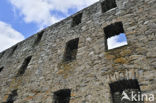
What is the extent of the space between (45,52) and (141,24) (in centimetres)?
526

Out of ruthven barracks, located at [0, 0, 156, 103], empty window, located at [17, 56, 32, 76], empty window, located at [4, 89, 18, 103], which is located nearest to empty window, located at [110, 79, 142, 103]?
ruthven barracks, located at [0, 0, 156, 103]

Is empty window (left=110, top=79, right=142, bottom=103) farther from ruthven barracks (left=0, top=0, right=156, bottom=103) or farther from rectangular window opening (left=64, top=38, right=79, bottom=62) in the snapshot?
rectangular window opening (left=64, top=38, right=79, bottom=62)

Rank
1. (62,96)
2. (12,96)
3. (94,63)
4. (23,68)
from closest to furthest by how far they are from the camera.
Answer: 1. (94,63)
2. (62,96)
3. (12,96)
4. (23,68)

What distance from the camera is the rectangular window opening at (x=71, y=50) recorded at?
6309mm

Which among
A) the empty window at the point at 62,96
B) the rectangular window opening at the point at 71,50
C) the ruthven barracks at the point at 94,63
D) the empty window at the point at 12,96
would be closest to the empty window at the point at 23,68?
the ruthven barracks at the point at 94,63

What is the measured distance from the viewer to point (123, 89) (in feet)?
12.7

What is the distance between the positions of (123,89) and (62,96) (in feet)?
8.26

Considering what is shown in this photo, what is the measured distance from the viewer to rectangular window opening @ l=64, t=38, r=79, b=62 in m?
6.31

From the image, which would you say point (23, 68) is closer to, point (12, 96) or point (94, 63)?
point (12, 96)

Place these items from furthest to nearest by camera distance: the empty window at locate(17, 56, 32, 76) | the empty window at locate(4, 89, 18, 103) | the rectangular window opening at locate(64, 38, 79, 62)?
the empty window at locate(17, 56, 32, 76)
the empty window at locate(4, 89, 18, 103)
the rectangular window opening at locate(64, 38, 79, 62)

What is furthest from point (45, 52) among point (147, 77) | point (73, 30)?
point (147, 77)

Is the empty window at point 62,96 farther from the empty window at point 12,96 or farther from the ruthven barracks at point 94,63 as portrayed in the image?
the empty window at point 12,96

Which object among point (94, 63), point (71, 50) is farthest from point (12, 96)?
point (94, 63)

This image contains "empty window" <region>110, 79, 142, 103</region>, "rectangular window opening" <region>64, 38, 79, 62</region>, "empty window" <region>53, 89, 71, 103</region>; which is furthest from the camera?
"rectangular window opening" <region>64, 38, 79, 62</region>
